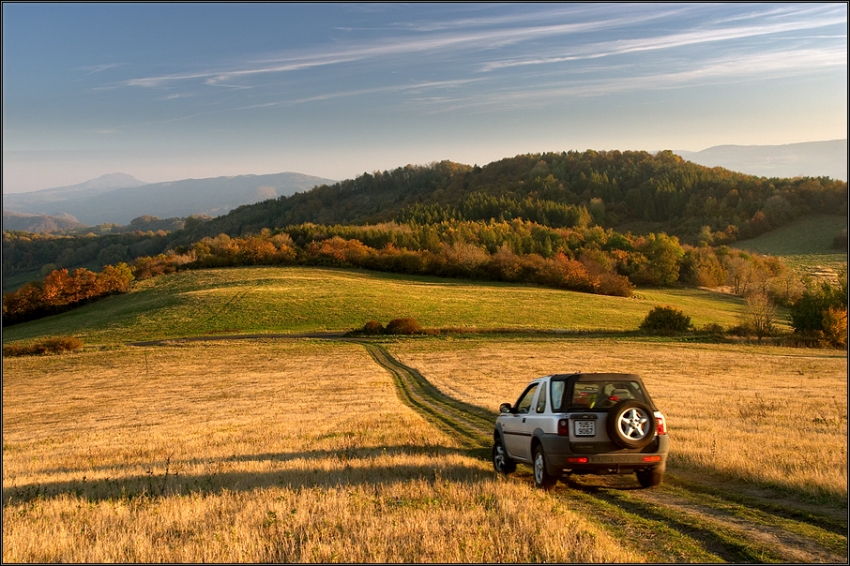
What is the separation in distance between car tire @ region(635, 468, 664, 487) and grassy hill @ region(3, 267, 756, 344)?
192 ft

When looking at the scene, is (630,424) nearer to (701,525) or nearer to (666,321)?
(701,525)

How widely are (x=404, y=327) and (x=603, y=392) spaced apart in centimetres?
5732

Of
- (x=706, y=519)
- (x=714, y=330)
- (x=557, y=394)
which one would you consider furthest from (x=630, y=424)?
(x=714, y=330)

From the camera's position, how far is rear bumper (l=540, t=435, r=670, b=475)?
11641 mm

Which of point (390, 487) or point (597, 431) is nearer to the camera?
point (390, 487)

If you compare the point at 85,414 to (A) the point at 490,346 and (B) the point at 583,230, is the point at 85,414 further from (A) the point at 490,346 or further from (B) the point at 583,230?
(B) the point at 583,230

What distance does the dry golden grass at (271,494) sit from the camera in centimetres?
811

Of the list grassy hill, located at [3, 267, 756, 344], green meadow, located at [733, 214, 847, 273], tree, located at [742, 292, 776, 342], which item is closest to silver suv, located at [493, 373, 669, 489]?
grassy hill, located at [3, 267, 756, 344]

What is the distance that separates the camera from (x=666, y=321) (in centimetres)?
7194

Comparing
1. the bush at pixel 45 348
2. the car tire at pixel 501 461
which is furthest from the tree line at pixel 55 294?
the car tire at pixel 501 461

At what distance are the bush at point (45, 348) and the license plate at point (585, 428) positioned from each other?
6195 centimetres

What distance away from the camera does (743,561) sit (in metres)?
7.93

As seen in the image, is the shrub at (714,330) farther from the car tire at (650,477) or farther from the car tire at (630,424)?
the car tire at (630,424)

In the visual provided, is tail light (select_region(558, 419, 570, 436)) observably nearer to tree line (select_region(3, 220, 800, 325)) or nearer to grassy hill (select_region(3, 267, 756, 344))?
grassy hill (select_region(3, 267, 756, 344))
